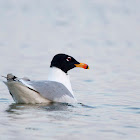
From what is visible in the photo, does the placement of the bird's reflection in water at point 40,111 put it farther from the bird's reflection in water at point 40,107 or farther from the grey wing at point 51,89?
the grey wing at point 51,89

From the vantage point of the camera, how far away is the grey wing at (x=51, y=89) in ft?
41.3

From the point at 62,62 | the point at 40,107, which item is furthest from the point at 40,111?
the point at 62,62

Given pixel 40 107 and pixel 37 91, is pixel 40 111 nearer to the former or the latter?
pixel 40 107

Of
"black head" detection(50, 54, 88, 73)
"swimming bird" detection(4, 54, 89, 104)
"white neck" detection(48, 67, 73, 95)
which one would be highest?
"black head" detection(50, 54, 88, 73)

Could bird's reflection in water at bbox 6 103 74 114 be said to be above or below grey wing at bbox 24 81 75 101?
below

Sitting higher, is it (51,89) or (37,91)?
(51,89)

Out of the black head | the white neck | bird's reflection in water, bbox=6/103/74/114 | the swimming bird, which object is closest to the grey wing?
the swimming bird

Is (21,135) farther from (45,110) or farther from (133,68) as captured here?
(133,68)

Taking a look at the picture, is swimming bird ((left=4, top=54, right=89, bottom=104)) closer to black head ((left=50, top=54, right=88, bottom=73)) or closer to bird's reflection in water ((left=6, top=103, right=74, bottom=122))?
bird's reflection in water ((left=6, top=103, right=74, bottom=122))

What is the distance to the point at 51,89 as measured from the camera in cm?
1291

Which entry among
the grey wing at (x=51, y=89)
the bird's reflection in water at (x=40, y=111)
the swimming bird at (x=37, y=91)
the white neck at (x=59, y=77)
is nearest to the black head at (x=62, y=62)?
the white neck at (x=59, y=77)

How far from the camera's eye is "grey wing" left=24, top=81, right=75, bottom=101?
12.6m

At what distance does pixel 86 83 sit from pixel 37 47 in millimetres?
6529

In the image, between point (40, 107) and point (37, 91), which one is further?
point (37, 91)
